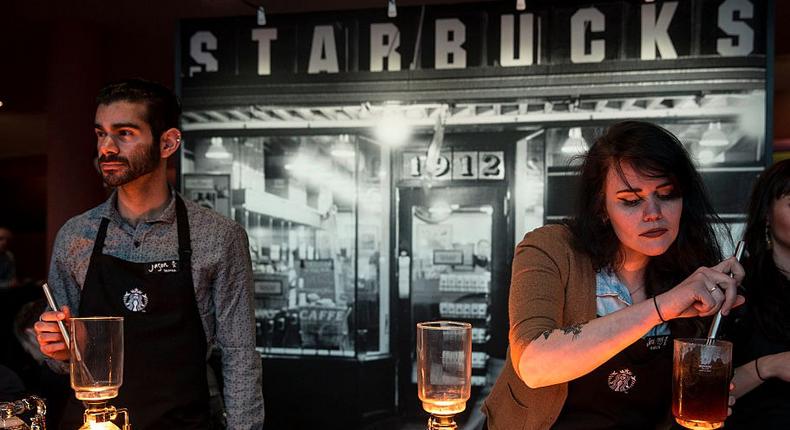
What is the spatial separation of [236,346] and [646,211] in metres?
1.12

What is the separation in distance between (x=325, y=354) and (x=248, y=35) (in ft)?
5.54

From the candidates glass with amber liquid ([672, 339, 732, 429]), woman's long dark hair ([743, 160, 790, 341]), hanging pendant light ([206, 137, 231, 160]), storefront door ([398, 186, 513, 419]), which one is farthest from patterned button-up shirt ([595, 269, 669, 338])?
hanging pendant light ([206, 137, 231, 160])

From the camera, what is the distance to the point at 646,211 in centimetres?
145

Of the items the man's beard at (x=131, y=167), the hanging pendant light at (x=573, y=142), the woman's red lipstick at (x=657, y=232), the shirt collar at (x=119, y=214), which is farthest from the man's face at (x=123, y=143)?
the hanging pendant light at (x=573, y=142)

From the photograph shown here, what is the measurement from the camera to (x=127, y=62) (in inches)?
221

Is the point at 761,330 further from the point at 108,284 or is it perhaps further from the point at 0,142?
the point at 0,142

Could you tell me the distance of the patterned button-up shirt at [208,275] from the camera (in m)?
1.93

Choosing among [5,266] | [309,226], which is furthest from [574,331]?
[5,266]

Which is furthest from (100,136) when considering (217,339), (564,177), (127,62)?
(127,62)

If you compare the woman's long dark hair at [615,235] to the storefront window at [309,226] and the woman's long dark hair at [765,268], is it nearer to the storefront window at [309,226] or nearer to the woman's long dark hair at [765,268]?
the woman's long dark hair at [765,268]

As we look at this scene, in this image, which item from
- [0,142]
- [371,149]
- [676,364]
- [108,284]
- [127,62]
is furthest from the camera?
[0,142]

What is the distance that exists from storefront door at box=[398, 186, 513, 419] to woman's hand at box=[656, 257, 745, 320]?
90.2 inches

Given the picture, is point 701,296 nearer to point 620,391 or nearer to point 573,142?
point 620,391

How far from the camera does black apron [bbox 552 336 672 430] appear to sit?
153 centimetres
